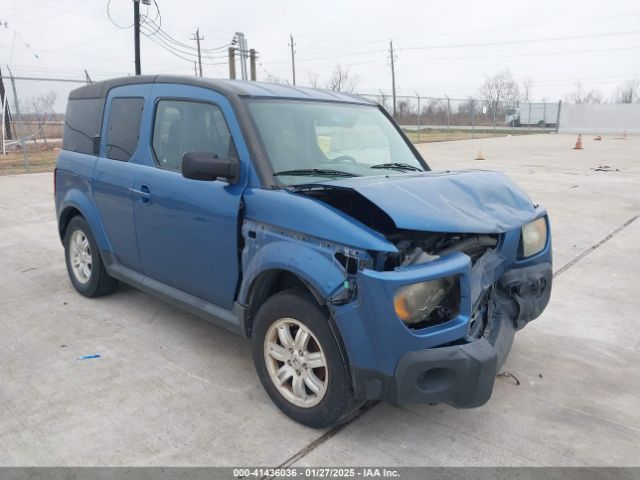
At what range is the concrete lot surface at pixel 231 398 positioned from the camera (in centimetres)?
269

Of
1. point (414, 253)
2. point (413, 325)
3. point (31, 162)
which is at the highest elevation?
point (31, 162)

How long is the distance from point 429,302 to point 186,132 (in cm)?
209

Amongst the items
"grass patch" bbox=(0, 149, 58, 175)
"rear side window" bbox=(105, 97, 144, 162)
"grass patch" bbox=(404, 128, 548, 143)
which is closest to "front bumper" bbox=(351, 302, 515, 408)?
"rear side window" bbox=(105, 97, 144, 162)

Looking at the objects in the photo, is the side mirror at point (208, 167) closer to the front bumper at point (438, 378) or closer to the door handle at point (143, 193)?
the door handle at point (143, 193)

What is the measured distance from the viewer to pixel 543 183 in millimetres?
12211

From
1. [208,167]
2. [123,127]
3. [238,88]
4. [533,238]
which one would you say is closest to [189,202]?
[208,167]

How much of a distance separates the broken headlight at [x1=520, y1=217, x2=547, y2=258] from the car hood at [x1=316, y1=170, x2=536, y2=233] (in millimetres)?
169

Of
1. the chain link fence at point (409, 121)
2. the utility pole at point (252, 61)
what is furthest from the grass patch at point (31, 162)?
the utility pole at point (252, 61)

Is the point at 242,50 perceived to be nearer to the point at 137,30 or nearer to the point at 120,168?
the point at 137,30

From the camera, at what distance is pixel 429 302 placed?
2531 millimetres

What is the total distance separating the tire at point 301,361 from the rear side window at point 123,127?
→ 1.92 meters

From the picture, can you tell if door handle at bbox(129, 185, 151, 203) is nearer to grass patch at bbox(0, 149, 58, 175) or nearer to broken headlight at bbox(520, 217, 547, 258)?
broken headlight at bbox(520, 217, 547, 258)

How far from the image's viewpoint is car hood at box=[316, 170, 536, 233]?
255cm

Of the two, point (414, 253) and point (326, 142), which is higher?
point (326, 142)
